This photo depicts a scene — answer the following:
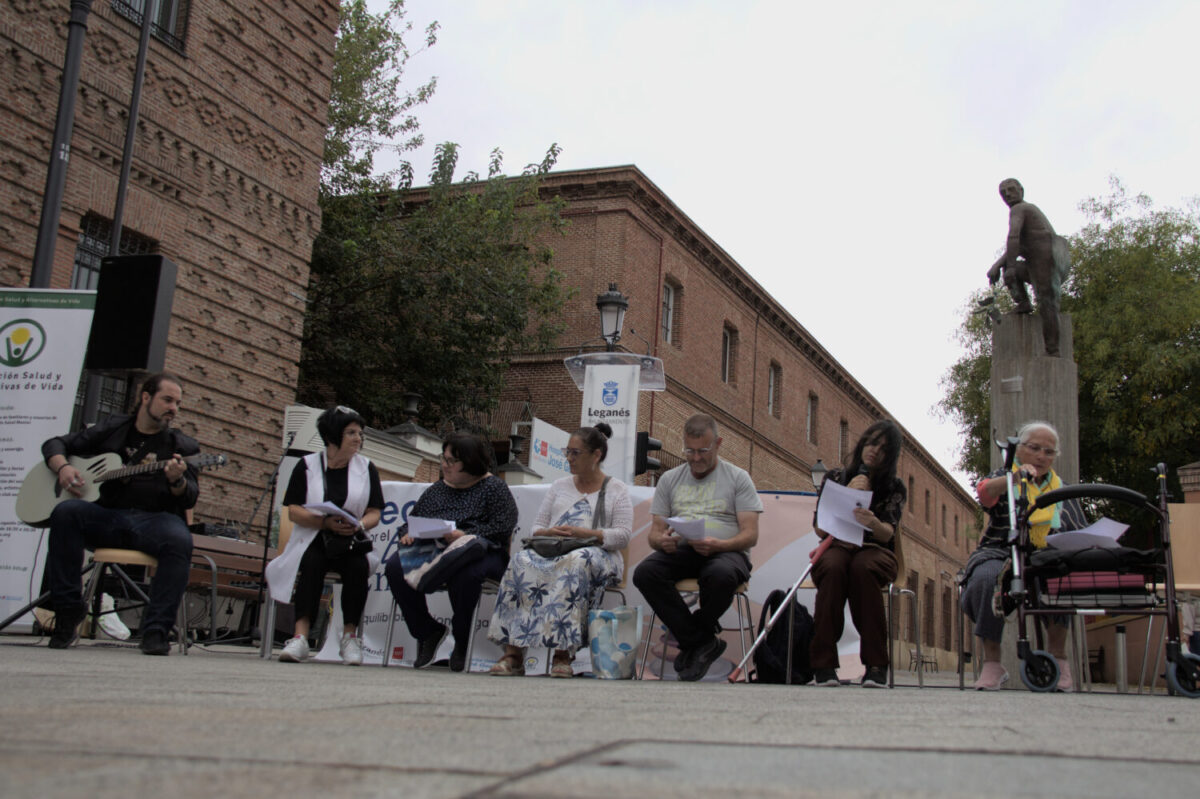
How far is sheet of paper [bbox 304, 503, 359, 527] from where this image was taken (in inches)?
273

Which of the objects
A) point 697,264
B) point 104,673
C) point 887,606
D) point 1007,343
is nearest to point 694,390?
point 697,264

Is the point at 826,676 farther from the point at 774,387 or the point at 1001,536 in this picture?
the point at 774,387

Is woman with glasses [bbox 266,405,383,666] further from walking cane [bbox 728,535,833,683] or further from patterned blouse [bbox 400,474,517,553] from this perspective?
walking cane [bbox 728,535,833,683]

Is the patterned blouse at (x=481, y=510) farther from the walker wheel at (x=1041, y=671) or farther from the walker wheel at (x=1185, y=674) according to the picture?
the walker wheel at (x=1185, y=674)

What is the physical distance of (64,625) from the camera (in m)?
6.68

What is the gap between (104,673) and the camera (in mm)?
4176

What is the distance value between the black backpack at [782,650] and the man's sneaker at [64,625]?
13.3 feet

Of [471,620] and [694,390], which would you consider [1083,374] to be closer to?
[694,390]

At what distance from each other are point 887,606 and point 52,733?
20.9 feet

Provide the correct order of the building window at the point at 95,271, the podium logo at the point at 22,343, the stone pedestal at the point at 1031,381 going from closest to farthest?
the podium logo at the point at 22,343, the stone pedestal at the point at 1031,381, the building window at the point at 95,271

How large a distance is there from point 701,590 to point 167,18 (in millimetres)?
11240

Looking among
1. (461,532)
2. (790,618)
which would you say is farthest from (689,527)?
(461,532)

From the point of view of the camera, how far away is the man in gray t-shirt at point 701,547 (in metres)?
6.79

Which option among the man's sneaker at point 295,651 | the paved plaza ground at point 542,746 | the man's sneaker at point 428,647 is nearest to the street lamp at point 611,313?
the man's sneaker at point 428,647
